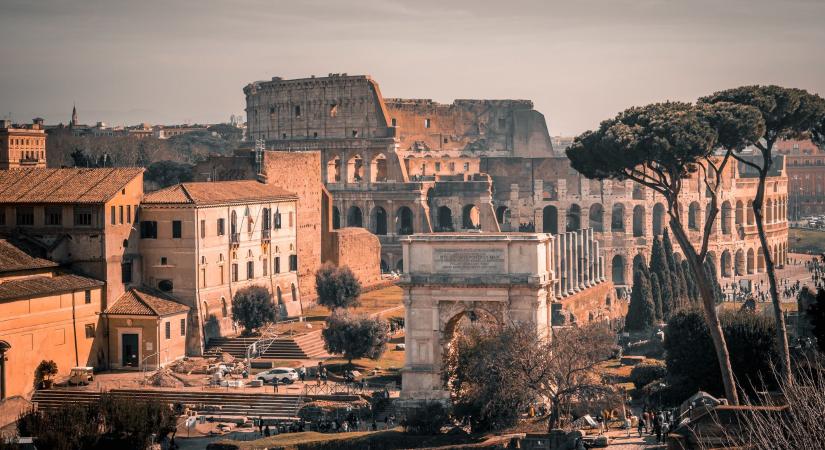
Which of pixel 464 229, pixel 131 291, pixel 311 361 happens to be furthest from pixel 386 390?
pixel 464 229

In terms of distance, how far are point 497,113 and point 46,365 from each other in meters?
79.1

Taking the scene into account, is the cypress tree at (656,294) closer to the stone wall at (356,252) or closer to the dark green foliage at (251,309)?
the stone wall at (356,252)

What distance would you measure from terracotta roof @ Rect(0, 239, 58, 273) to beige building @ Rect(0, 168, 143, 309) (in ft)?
2.58

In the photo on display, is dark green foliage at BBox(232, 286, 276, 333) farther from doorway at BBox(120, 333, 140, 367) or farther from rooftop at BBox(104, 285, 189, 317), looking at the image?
doorway at BBox(120, 333, 140, 367)

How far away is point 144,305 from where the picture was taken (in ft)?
188

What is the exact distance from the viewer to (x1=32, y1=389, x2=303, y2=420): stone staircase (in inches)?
2002

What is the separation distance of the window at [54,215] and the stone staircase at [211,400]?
24.5 ft

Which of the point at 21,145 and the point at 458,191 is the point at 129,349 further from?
the point at 458,191

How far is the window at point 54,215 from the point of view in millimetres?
57406

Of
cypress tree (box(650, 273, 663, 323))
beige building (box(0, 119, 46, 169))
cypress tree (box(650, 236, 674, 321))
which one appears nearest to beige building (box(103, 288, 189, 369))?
cypress tree (box(650, 273, 663, 323))

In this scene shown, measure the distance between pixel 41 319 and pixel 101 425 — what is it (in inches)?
368

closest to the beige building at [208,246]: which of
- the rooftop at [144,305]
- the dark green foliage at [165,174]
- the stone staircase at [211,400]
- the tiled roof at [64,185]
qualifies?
the rooftop at [144,305]

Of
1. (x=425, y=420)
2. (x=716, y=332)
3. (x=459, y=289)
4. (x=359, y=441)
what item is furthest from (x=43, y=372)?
(x=716, y=332)

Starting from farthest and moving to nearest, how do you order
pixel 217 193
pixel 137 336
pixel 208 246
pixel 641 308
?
1. pixel 641 308
2. pixel 217 193
3. pixel 208 246
4. pixel 137 336
